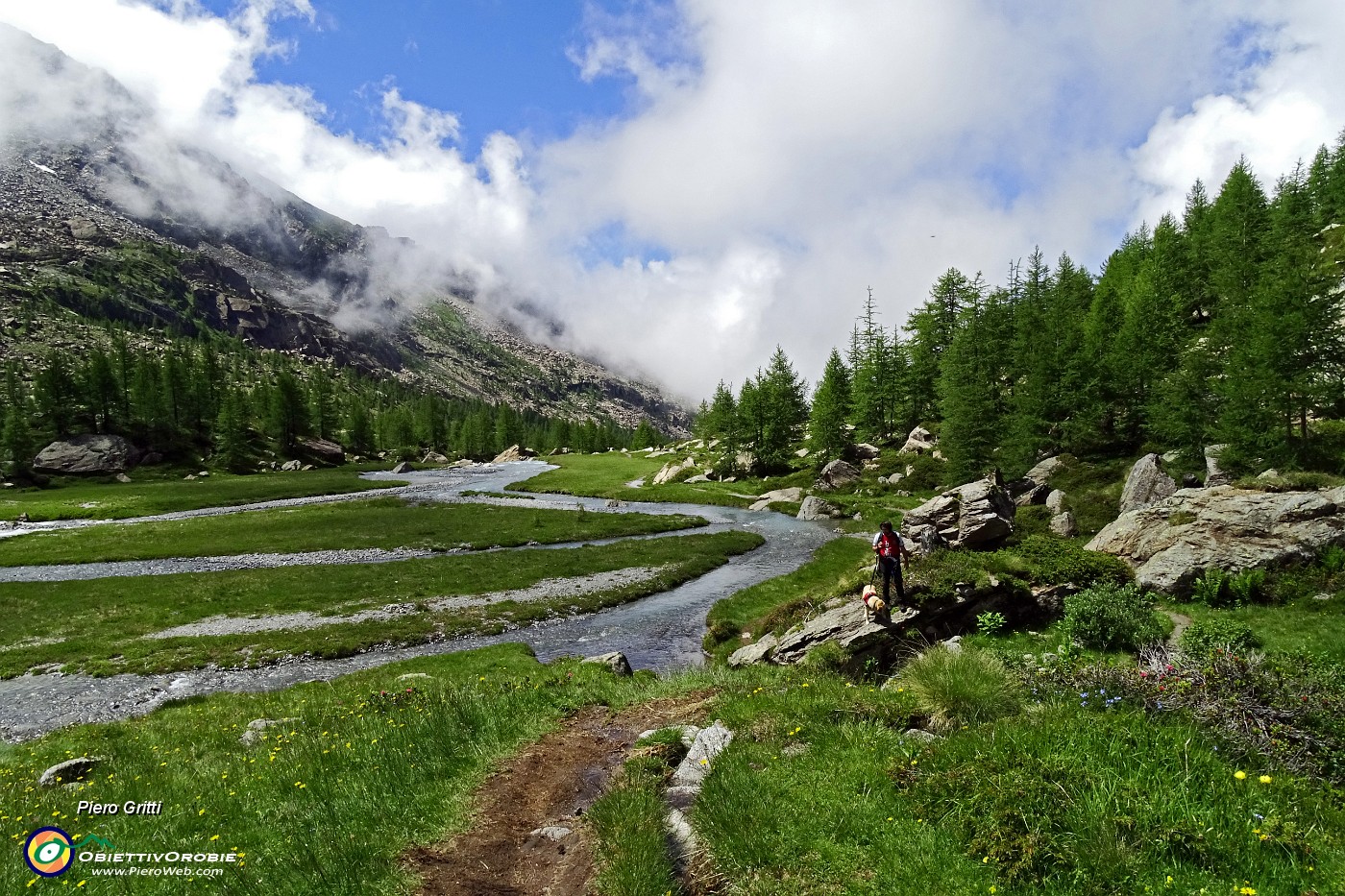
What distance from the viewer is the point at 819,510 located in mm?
65625

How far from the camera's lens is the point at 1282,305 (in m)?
39.1

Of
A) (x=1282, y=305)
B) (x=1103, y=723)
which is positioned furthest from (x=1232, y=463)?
(x=1103, y=723)

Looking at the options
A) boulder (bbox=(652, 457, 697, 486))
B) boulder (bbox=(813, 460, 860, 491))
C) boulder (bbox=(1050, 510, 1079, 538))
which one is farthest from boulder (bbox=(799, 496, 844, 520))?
boulder (bbox=(652, 457, 697, 486))

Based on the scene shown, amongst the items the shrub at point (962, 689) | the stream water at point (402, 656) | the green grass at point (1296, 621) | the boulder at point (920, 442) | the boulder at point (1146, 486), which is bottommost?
the stream water at point (402, 656)

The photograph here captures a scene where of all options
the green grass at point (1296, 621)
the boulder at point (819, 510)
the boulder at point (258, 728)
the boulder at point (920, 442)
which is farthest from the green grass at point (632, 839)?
the boulder at point (920, 442)

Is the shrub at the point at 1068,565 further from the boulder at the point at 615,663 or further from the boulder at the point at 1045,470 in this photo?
the boulder at the point at 1045,470

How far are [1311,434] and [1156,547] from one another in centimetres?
2825

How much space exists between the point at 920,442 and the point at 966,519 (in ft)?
188

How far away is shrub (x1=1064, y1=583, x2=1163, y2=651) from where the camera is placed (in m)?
16.9

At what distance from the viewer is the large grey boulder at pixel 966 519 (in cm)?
2566

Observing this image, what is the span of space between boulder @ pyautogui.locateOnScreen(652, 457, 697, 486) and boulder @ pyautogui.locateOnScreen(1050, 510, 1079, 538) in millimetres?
66634

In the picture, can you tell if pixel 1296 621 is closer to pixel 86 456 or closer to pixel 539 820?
pixel 539 820

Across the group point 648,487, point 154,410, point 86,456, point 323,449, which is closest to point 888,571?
point 648,487

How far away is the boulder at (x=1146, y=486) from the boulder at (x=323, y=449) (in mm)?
168856
